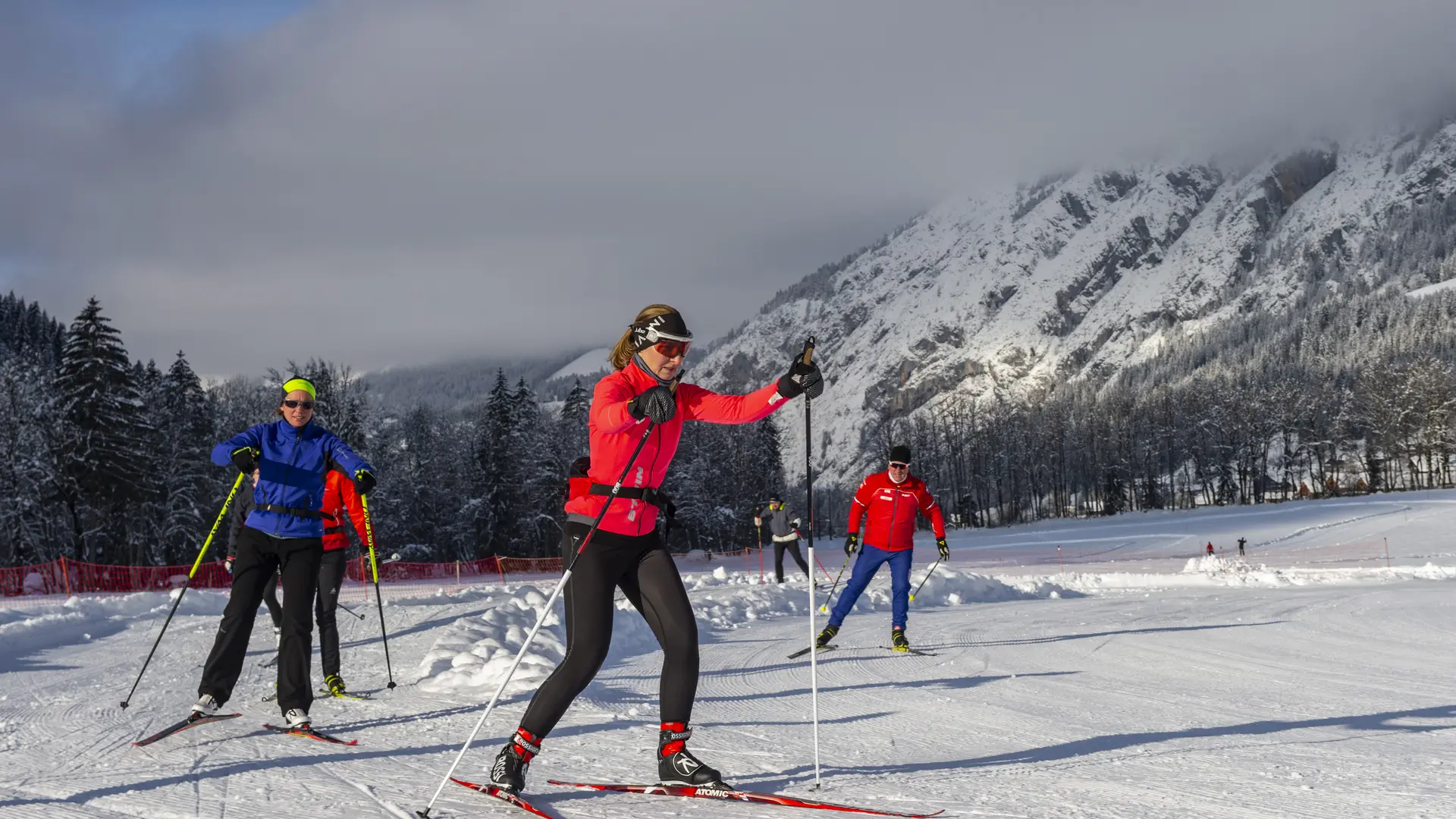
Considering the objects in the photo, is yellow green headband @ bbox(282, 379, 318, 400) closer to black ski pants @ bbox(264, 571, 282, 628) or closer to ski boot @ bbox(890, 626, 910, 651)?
black ski pants @ bbox(264, 571, 282, 628)

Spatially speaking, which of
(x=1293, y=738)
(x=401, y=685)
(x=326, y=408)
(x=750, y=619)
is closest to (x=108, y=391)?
(x=326, y=408)

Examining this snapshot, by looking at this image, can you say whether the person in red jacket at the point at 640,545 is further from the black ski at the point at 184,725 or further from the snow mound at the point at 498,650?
the black ski at the point at 184,725

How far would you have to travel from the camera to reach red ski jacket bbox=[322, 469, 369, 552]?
28.5 feet

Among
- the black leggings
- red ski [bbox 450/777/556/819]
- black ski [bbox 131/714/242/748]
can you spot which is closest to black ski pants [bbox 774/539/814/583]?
black ski [bbox 131/714/242/748]

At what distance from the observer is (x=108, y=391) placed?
39.2m

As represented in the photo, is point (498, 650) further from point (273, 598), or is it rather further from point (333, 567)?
point (273, 598)

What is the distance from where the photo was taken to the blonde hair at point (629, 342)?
4254mm

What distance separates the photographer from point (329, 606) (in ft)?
26.6

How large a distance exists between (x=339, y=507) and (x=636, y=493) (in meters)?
5.93

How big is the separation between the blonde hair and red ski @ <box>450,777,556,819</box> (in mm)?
1860

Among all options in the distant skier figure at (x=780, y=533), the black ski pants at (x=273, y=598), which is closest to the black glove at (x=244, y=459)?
the black ski pants at (x=273, y=598)

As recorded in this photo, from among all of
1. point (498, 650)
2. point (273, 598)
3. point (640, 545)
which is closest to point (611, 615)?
point (640, 545)

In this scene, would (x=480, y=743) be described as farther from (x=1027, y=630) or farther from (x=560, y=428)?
(x=560, y=428)

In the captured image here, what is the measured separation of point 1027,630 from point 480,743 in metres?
8.14
